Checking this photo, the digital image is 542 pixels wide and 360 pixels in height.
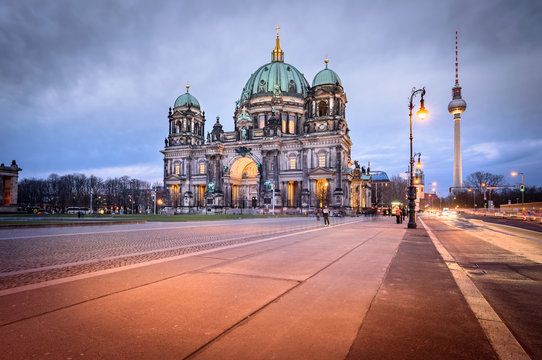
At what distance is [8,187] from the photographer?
168 feet

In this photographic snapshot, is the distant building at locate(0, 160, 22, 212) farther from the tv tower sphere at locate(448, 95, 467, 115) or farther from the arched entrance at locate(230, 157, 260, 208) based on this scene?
the tv tower sphere at locate(448, 95, 467, 115)

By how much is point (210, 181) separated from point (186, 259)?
207 ft

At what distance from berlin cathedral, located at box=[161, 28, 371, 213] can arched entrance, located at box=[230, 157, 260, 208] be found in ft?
0.77

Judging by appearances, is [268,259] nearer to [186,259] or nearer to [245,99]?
[186,259]

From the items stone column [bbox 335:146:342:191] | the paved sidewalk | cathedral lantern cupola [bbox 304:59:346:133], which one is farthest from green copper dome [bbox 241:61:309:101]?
the paved sidewalk

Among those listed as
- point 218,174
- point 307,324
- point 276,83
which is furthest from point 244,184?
point 307,324

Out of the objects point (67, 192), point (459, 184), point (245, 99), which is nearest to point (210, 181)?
point (245, 99)

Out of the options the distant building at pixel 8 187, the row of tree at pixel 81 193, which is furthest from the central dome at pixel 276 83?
the row of tree at pixel 81 193

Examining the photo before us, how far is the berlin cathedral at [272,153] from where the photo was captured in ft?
199

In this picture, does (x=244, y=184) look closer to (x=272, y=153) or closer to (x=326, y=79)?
(x=272, y=153)

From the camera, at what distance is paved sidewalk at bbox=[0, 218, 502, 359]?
288cm

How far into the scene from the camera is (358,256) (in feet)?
27.7

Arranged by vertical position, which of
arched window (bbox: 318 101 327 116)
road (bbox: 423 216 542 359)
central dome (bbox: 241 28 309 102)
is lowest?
road (bbox: 423 216 542 359)

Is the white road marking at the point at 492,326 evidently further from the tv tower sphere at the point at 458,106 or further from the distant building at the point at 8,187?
the tv tower sphere at the point at 458,106
